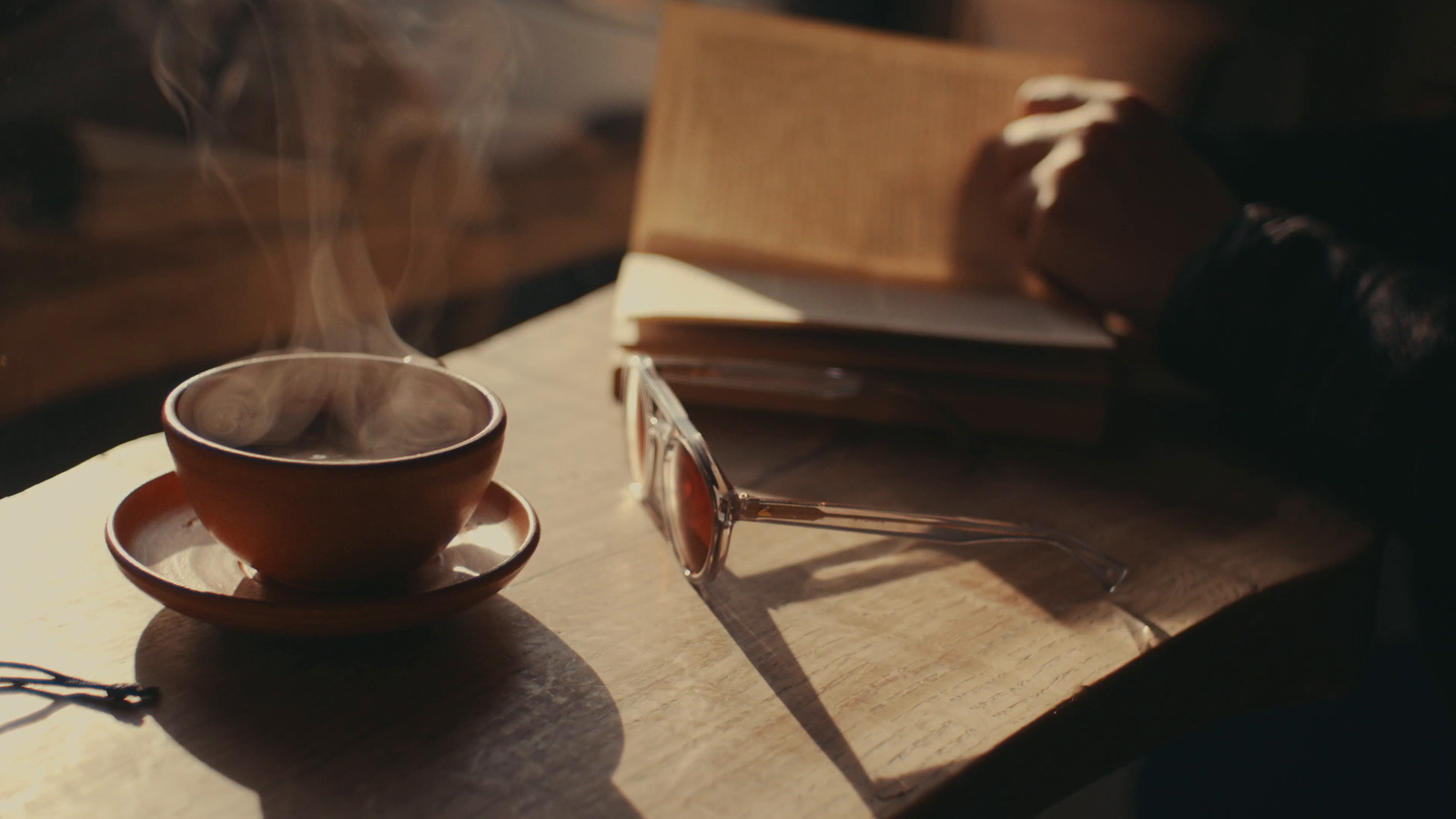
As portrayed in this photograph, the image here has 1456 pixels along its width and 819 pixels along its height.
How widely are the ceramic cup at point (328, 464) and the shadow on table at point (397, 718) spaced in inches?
1.5

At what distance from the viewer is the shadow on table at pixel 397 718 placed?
373mm

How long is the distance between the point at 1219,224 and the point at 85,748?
3.13ft

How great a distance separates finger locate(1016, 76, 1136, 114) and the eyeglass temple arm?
572 millimetres

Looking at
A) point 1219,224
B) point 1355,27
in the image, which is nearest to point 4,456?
point 1219,224

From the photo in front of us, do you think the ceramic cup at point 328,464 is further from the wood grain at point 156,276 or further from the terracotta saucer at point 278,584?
the wood grain at point 156,276

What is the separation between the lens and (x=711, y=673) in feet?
1.55

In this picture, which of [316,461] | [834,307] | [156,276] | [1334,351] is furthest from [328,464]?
[156,276]

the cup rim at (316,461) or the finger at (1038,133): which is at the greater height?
the finger at (1038,133)

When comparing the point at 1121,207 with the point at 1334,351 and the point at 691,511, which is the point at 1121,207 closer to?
the point at 1334,351

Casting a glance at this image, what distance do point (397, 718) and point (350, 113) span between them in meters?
2.39

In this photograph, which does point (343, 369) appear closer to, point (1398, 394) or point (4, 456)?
point (1398, 394)

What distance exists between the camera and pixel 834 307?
881mm

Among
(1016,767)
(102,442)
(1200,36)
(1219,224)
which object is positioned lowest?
(102,442)

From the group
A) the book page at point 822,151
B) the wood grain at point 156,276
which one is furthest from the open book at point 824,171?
the wood grain at point 156,276
